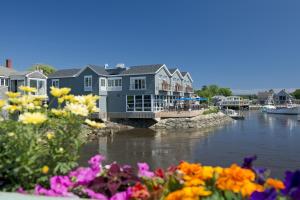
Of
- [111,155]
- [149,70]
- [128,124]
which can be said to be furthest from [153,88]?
[111,155]

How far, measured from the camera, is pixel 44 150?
3395 millimetres

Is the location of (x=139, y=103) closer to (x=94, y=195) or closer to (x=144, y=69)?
(x=144, y=69)

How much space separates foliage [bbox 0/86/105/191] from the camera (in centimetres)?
316

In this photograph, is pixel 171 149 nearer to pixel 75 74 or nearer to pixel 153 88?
pixel 153 88

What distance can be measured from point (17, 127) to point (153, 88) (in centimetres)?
3465

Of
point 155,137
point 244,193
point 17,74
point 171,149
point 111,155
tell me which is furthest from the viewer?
point 17,74

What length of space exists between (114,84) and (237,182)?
38.3 m

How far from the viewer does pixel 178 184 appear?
Answer: 2740 millimetres

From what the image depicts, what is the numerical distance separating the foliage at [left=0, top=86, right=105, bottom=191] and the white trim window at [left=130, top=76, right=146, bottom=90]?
34.9 meters

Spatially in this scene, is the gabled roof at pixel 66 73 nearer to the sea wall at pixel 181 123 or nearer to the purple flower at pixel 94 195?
the sea wall at pixel 181 123

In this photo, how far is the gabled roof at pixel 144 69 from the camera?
127 feet

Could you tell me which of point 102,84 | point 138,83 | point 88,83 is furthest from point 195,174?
point 88,83

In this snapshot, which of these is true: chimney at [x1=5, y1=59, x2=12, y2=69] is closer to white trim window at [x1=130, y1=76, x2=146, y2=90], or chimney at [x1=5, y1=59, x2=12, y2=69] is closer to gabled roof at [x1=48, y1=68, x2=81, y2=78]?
gabled roof at [x1=48, y1=68, x2=81, y2=78]

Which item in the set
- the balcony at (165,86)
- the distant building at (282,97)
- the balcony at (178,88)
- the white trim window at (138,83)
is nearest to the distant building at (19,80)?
the white trim window at (138,83)
